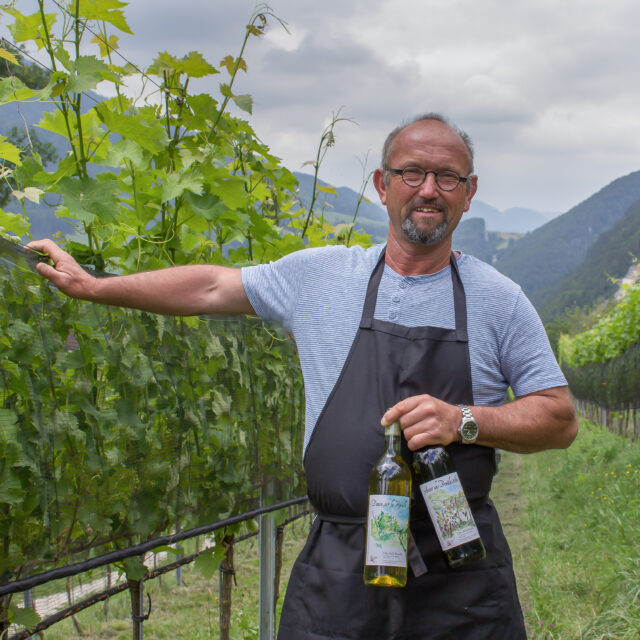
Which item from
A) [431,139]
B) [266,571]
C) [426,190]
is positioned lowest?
[266,571]

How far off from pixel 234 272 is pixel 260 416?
43.9 inches

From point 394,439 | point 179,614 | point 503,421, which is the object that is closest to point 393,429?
point 394,439

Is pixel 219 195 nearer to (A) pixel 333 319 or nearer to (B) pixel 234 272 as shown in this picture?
(B) pixel 234 272

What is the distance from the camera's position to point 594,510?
27.4 feet

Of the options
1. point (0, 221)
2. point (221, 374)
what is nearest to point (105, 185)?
point (0, 221)

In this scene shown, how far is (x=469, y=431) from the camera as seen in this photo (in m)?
2.06

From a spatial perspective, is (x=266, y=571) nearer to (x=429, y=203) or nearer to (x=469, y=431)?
(x=469, y=431)

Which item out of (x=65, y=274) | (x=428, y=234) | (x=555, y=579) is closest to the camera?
(x=65, y=274)

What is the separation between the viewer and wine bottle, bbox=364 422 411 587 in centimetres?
192

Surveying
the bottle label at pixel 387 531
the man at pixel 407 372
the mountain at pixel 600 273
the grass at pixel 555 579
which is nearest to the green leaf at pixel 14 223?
the man at pixel 407 372

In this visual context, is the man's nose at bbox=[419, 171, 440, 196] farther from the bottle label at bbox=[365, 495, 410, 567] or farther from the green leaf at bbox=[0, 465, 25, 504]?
the green leaf at bbox=[0, 465, 25, 504]

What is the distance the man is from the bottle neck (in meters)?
0.02

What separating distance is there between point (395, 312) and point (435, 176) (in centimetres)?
41

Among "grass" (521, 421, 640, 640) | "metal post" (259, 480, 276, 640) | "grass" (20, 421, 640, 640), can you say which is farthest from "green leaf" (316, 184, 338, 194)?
"grass" (521, 421, 640, 640)
